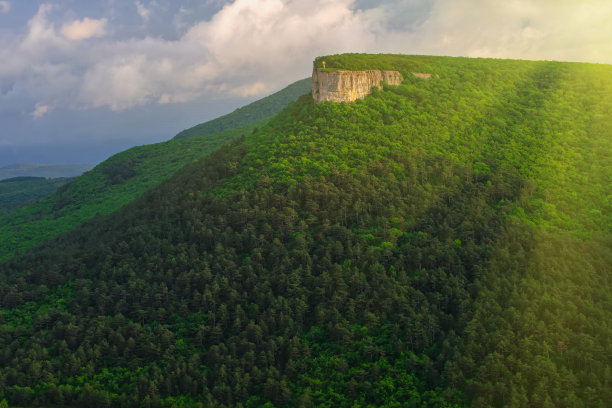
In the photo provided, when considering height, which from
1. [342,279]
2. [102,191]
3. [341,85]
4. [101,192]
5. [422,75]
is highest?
[422,75]

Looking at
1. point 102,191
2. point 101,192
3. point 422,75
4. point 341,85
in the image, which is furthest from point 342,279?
point 102,191

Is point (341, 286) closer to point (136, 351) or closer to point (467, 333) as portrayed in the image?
point (467, 333)

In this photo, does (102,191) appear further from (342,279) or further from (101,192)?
(342,279)

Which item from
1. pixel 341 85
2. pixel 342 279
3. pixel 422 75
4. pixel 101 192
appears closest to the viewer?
pixel 342 279

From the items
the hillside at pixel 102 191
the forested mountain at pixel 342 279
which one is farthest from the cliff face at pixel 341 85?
the hillside at pixel 102 191

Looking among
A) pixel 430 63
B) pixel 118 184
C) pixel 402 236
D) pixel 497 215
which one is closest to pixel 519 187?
pixel 497 215

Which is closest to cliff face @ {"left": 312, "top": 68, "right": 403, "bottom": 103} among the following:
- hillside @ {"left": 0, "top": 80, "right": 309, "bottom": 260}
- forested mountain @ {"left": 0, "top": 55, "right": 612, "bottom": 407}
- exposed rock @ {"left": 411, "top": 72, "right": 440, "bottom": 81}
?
forested mountain @ {"left": 0, "top": 55, "right": 612, "bottom": 407}

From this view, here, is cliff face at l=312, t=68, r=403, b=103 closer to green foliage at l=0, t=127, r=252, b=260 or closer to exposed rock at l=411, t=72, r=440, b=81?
exposed rock at l=411, t=72, r=440, b=81
